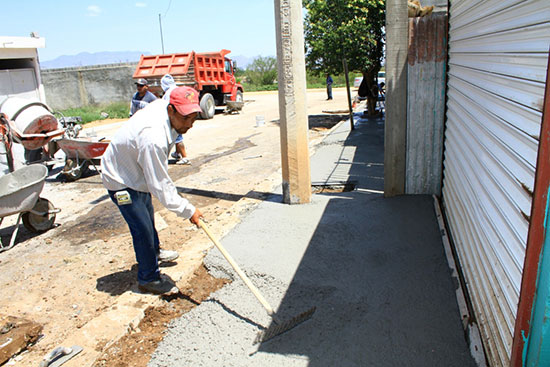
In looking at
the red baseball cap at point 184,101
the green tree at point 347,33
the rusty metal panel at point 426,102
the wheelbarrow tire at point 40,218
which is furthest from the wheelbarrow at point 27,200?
the green tree at point 347,33

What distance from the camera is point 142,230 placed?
3578mm

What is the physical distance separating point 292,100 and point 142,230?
2.47 meters

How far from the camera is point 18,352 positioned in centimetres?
317

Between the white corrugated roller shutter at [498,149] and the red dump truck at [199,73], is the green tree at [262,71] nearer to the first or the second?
the red dump truck at [199,73]

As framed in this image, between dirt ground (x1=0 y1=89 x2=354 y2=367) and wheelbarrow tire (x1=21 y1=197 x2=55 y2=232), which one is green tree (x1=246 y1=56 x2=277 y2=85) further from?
wheelbarrow tire (x1=21 y1=197 x2=55 y2=232)

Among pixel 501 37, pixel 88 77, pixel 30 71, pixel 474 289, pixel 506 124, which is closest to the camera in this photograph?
pixel 506 124

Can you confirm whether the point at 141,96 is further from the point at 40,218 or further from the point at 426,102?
the point at 426,102

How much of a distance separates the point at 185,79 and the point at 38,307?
13.7 m

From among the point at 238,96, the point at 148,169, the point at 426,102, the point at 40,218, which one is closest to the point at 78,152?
the point at 40,218

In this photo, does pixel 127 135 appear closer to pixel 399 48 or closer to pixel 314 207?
pixel 314 207

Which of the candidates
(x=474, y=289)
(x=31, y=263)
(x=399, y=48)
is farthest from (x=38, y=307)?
(x=399, y=48)

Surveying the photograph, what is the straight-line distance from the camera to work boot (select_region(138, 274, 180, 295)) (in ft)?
11.9

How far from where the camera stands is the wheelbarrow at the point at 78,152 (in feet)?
25.9

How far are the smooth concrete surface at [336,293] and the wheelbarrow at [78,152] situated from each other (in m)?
4.23
